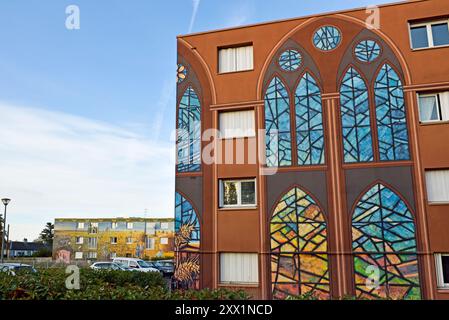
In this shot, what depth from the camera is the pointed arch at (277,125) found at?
1236cm

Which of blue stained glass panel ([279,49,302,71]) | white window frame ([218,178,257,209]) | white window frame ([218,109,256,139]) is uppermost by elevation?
blue stained glass panel ([279,49,302,71])

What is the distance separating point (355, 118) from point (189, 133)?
546 centimetres

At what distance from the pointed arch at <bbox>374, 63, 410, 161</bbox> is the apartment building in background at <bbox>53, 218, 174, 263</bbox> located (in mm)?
38452

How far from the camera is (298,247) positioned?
1170 centimetres

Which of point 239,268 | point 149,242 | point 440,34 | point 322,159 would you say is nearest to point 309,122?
point 322,159

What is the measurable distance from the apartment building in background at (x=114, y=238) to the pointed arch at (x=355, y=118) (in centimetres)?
3791

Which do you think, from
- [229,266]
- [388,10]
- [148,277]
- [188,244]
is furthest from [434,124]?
[148,277]

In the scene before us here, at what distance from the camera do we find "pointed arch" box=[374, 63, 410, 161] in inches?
453

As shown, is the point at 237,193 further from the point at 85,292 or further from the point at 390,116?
the point at 85,292

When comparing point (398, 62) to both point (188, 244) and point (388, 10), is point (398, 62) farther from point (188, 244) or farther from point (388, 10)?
point (188, 244)

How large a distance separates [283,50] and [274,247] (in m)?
6.52

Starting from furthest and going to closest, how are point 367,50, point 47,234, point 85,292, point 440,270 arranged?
point 47,234 → point 367,50 → point 440,270 → point 85,292

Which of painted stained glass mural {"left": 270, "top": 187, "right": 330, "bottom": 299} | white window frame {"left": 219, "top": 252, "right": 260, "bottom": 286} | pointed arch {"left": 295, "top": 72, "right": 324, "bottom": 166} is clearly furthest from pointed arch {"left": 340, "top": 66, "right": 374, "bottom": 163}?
white window frame {"left": 219, "top": 252, "right": 260, "bottom": 286}

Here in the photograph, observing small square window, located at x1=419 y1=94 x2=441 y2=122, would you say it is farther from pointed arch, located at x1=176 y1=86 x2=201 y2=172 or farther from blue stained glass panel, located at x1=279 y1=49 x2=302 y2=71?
pointed arch, located at x1=176 y1=86 x2=201 y2=172
